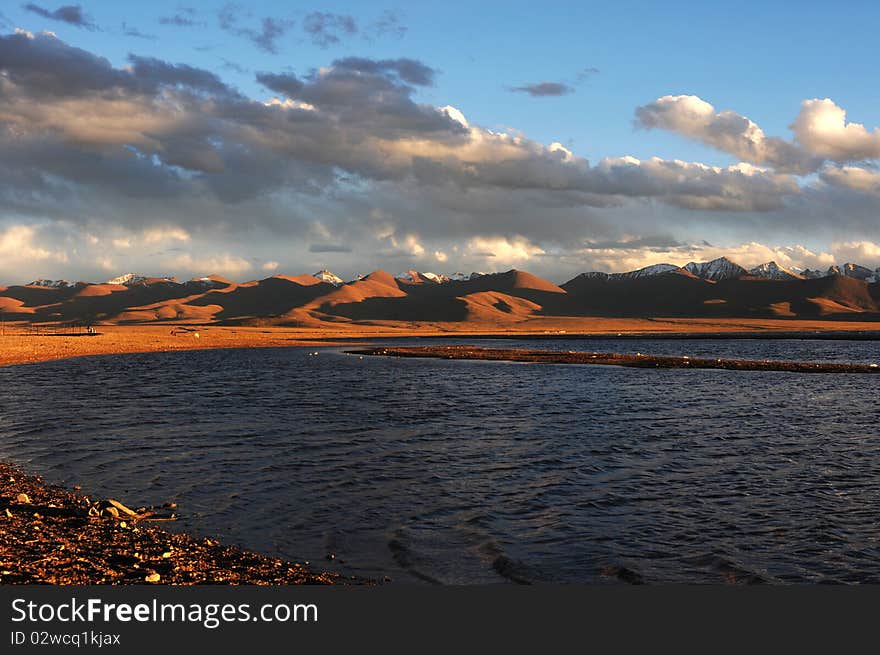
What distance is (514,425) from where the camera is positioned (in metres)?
37.3

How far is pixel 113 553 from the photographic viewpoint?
1451 centimetres

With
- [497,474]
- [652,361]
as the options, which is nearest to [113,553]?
[497,474]

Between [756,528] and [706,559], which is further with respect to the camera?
[756,528]

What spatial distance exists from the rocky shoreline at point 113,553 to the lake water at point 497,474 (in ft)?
4.05

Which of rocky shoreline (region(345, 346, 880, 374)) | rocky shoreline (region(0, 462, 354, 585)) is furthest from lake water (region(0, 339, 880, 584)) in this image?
rocky shoreline (region(345, 346, 880, 374))

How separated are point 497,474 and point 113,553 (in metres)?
14.0

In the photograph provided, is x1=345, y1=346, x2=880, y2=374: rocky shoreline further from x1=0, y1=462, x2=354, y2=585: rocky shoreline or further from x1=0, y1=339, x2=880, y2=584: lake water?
x1=0, y1=462, x2=354, y2=585: rocky shoreline

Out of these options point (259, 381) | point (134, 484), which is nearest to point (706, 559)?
point (134, 484)

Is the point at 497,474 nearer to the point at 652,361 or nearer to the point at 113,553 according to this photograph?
the point at 113,553

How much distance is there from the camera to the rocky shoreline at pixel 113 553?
42.9 ft

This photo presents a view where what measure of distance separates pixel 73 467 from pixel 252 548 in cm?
1270

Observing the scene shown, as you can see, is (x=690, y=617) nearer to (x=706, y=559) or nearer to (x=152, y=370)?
(x=706, y=559)

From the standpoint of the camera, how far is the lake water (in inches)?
632

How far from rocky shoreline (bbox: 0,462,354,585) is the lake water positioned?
1236 millimetres
